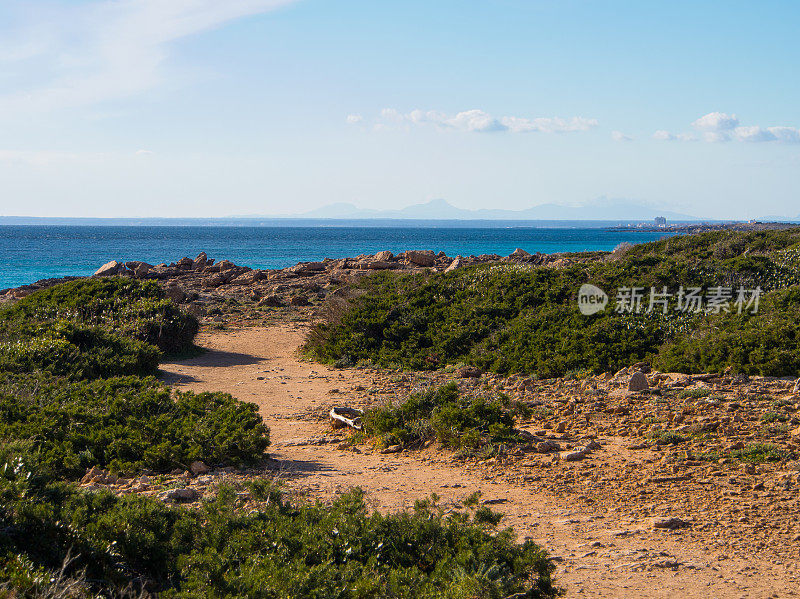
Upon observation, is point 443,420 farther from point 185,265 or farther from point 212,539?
point 185,265

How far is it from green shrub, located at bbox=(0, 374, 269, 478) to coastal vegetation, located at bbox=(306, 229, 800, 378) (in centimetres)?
623

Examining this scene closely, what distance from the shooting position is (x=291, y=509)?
5035 millimetres

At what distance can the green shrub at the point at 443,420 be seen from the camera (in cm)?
787

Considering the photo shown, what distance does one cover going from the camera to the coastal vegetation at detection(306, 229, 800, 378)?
11.1m

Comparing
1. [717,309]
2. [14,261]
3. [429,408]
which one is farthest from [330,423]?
[14,261]

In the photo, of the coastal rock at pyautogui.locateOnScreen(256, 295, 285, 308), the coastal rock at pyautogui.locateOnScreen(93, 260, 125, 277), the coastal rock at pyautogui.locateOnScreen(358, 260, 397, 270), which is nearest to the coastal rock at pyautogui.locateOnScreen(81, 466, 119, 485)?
the coastal rock at pyautogui.locateOnScreen(256, 295, 285, 308)

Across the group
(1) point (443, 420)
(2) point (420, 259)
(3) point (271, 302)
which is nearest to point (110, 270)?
(3) point (271, 302)

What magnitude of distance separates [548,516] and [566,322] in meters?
7.93

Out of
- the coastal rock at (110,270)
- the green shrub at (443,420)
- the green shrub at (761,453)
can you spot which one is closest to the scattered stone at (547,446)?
the green shrub at (443,420)

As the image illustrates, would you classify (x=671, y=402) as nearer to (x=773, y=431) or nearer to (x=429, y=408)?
(x=773, y=431)

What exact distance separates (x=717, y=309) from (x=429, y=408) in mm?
7354

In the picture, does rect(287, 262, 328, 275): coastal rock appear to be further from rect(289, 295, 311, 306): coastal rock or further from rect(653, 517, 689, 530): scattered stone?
rect(653, 517, 689, 530): scattered stone

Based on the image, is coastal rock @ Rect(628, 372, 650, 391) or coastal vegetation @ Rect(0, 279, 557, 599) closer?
coastal vegetation @ Rect(0, 279, 557, 599)

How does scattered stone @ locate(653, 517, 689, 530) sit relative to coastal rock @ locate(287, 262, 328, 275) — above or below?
below
